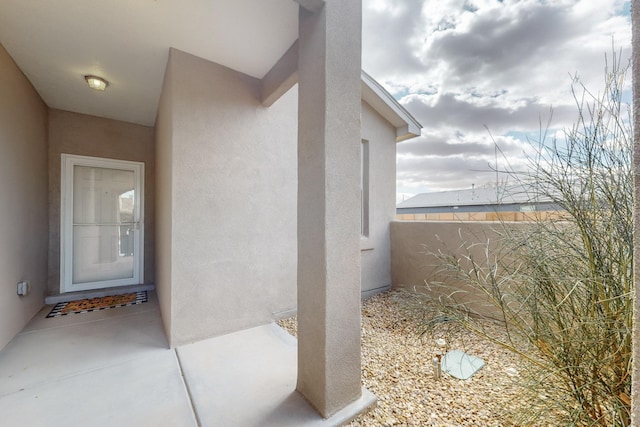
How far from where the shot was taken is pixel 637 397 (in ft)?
2.67

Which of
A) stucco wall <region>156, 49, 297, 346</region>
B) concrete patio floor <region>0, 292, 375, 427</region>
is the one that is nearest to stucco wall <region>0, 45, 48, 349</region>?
concrete patio floor <region>0, 292, 375, 427</region>

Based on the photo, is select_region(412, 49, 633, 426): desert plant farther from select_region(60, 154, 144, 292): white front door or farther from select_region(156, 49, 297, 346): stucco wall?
select_region(60, 154, 144, 292): white front door

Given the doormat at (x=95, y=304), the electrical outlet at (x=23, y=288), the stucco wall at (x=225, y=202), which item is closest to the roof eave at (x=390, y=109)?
the stucco wall at (x=225, y=202)

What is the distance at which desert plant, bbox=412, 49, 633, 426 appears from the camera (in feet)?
3.99

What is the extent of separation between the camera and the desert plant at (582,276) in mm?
1217

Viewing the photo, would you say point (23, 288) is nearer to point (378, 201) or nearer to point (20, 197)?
point (20, 197)

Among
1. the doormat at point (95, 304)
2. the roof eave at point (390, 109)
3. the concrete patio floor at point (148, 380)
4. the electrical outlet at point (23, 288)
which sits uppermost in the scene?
the roof eave at point (390, 109)

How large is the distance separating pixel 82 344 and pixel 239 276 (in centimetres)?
177

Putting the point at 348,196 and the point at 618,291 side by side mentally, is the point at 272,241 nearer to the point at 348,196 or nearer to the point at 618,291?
the point at 348,196

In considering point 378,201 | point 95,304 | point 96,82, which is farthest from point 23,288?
point 378,201

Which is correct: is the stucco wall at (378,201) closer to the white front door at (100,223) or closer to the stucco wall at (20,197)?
the white front door at (100,223)

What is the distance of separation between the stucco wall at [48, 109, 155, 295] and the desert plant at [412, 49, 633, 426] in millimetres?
5522

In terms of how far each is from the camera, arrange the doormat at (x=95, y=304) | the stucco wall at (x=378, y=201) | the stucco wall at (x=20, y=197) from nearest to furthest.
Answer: the stucco wall at (x=20, y=197), the doormat at (x=95, y=304), the stucco wall at (x=378, y=201)

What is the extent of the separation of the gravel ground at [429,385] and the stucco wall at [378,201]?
5.37 ft
